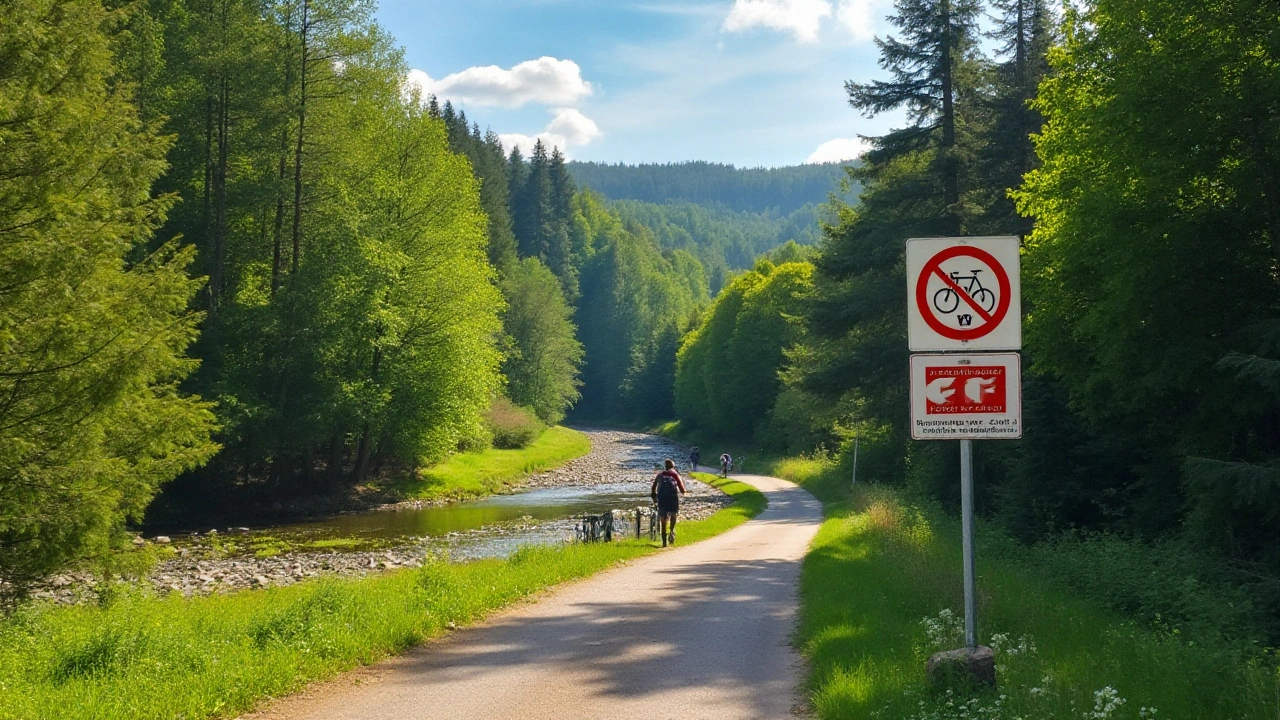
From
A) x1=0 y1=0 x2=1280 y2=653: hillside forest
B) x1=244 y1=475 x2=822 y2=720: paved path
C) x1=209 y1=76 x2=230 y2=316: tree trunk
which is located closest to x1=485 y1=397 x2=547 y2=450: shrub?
x1=0 y1=0 x2=1280 y2=653: hillside forest

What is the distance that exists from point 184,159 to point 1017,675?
31883 millimetres

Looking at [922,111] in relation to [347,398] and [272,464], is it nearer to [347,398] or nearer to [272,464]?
[347,398]

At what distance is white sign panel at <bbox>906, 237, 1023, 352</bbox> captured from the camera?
6465 millimetres

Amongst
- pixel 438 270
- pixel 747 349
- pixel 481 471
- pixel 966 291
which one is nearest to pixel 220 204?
pixel 438 270

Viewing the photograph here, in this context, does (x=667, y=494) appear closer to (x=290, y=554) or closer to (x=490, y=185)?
(x=290, y=554)

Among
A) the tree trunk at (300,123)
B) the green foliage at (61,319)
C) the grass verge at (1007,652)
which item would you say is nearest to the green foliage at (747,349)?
the tree trunk at (300,123)

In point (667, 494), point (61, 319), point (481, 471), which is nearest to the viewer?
point (61, 319)

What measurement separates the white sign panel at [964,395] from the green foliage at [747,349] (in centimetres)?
5849

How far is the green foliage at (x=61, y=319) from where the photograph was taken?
1229cm

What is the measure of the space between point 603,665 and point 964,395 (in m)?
4.40

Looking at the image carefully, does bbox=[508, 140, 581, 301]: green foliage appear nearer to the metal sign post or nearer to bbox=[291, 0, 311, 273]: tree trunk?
bbox=[291, 0, 311, 273]: tree trunk

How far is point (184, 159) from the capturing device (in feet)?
105

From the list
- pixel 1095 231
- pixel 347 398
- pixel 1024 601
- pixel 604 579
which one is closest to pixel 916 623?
pixel 1024 601

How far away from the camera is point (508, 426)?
57.1m
